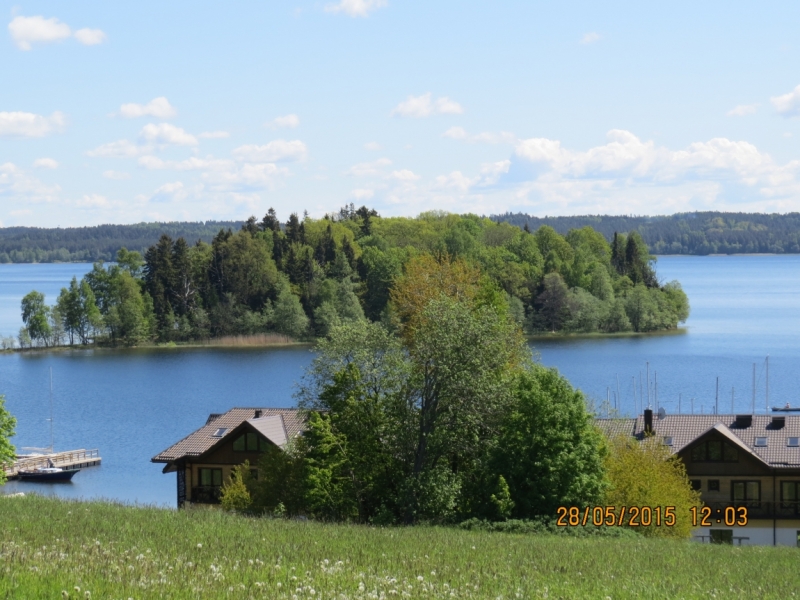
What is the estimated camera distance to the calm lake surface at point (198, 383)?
204 ft

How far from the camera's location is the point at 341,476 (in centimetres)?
3031

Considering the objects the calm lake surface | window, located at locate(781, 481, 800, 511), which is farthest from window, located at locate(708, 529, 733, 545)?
the calm lake surface

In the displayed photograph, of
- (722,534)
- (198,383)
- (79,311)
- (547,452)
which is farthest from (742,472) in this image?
(79,311)

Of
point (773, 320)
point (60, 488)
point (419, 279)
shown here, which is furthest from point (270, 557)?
point (773, 320)

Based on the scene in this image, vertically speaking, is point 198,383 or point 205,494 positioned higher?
point 205,494

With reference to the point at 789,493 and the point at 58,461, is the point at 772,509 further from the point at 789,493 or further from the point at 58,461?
the point at 58,461

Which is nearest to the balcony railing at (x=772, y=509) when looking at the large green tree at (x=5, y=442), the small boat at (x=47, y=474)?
the large green tree at (x=5, y=442)

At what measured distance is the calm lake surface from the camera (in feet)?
204

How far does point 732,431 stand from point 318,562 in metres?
29.4

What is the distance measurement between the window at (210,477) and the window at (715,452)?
58.3 ft

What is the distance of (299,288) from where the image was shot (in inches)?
5605

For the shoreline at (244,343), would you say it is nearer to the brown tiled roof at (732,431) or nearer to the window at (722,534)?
the brown tiled roof at (732,431)

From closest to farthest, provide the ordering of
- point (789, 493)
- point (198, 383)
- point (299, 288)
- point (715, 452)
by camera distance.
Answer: point (789, 493) → point (715, 452) → point (198, 383) → point (299, 288)

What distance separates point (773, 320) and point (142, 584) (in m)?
152
